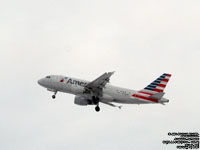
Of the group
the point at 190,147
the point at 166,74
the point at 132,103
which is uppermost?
the point at 166,74

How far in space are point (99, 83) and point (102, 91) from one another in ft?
6.94

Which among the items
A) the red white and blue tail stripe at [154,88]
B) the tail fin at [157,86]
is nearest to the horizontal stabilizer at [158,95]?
the red white and blue tail stripe at [154,88]

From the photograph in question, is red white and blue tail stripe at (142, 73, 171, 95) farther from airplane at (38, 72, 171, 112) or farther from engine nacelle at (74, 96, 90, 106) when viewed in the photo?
engine nacelle at (74, 96, 90, 106)

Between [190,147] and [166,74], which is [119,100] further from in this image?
[190,147]

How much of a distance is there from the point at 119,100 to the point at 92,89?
16.7 ft

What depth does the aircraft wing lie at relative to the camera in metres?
70.4

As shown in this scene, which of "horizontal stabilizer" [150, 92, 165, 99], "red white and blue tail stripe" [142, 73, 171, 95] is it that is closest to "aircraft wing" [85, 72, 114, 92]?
"red white and blue tail stripe" [142, 73, 171, 95]

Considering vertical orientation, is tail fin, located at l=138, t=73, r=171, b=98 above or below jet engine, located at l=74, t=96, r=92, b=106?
above

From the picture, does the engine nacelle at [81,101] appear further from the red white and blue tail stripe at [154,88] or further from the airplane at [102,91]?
the red white and blue tail stripe at [154,88]

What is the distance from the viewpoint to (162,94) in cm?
6931

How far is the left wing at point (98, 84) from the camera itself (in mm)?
70500

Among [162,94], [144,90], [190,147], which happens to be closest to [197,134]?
[190,147]

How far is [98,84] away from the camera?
7181 centimetres

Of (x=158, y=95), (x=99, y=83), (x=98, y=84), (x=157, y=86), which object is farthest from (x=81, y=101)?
(x=158, y=95)
